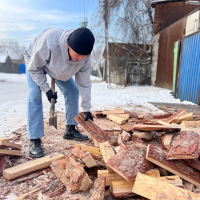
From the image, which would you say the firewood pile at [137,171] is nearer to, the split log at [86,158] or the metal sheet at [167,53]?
the split log at [86,158]

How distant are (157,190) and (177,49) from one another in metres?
7.57

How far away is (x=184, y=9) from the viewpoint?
9.59 meters

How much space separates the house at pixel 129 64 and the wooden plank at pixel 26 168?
38.6ft

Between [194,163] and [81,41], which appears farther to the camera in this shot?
[81,41]

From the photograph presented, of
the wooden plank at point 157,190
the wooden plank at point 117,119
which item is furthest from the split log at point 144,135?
the wooden plank at point 117,119

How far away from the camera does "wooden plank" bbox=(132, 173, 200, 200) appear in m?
1.30

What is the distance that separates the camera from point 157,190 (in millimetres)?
1367

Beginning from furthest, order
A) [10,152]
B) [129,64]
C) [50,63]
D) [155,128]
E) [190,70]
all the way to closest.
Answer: [129,64] < [190,70] < [50,63] < [155,128] < [10,152]

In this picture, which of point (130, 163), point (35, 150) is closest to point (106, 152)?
point (130, 163)

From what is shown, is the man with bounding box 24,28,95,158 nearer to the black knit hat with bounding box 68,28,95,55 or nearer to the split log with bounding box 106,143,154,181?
the black knit hat with bounding box 68,28,95,55

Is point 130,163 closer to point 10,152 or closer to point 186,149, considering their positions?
point 186,149

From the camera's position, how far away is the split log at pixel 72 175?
1.56 metres

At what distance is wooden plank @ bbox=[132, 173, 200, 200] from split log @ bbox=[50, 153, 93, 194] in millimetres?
435

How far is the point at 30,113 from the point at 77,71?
2.75ft
